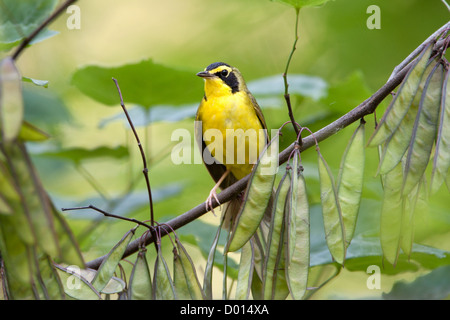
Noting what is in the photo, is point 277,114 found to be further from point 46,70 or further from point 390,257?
point 390,257

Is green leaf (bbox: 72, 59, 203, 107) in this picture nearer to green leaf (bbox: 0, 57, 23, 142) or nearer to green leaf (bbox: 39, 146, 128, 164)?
green leaf (bbox: 39, 146, 128, 164)

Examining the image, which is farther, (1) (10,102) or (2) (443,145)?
(2) (443,145)

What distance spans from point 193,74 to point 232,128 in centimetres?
46

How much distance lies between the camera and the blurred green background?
3.69m

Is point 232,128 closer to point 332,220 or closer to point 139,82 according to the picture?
point 139,82

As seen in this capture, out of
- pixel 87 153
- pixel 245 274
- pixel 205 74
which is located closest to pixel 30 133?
pixel 245 274

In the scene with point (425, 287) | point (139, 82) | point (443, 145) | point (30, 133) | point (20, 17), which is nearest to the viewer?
point (30, 133)

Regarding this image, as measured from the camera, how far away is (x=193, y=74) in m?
3.53

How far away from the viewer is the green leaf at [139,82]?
336 centimetres

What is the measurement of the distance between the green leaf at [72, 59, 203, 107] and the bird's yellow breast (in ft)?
0.73

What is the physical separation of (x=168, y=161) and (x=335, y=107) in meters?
2.76

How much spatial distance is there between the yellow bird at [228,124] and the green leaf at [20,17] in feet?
4.10

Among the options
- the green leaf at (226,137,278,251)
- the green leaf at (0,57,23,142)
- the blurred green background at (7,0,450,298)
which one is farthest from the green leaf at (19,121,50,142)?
the blurred green background at (7,0,450,298)

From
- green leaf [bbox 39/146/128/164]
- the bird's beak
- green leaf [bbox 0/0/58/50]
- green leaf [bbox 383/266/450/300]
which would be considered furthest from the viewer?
the bird's beak
